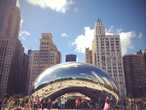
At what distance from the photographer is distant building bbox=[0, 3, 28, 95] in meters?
82.7

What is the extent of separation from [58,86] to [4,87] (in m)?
81.5

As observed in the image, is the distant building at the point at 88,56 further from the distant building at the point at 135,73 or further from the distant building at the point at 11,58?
the distant building at the point at 11,58

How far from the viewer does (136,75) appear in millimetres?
97750

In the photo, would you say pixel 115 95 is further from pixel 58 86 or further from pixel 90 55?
pixel 90 55

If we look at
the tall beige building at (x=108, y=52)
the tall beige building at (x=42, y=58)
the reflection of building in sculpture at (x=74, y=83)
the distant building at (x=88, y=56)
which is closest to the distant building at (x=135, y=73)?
the tall beige building at (x=108, y=52)

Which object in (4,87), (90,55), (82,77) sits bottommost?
(4,87)

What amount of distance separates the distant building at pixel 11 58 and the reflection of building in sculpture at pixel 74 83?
77.8 m

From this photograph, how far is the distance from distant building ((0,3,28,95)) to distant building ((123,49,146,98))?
7891cm

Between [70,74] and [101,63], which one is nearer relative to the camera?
[70,74]

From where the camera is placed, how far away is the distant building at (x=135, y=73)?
93.1 m

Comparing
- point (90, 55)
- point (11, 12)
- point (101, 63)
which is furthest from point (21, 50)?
point (101, 63)

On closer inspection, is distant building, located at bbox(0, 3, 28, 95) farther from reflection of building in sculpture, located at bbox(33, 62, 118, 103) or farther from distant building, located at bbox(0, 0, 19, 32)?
reflection of building in sculpture, located at bbox(33, 62, 118, 103)

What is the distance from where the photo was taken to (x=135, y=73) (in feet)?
322

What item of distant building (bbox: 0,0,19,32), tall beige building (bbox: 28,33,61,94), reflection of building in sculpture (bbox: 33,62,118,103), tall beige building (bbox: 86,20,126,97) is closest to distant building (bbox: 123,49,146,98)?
tall beige building (bbox: 86,20,126,97)
